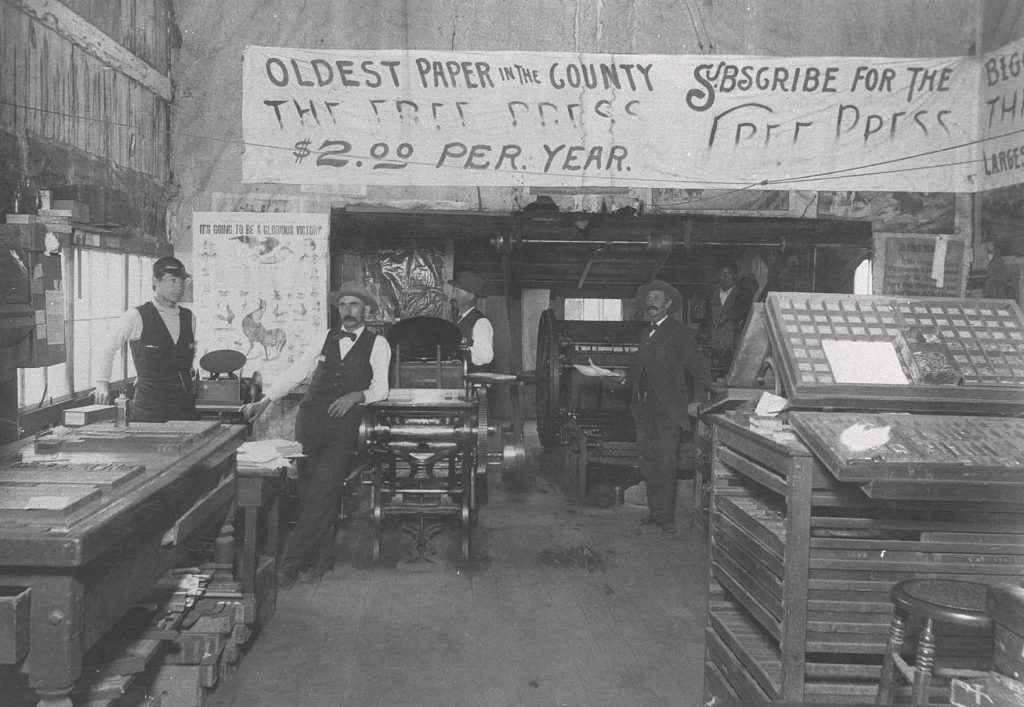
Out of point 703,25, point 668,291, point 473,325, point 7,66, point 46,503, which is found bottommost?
point 46,503

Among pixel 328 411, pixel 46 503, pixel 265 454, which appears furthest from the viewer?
pixel 328 411

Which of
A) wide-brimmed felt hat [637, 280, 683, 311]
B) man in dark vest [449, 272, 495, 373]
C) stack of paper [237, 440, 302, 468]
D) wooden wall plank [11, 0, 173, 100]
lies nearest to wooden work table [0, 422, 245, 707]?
stack of paper [237, 440, 302, 468]

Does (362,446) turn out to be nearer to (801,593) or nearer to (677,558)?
(677,558)

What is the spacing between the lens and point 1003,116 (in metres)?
2.89

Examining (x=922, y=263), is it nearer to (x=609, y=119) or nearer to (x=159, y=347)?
(x=609, y=119)

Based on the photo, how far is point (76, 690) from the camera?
1750mm

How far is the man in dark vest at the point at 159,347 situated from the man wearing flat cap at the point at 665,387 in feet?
10.3

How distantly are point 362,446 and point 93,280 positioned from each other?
1.92 meters

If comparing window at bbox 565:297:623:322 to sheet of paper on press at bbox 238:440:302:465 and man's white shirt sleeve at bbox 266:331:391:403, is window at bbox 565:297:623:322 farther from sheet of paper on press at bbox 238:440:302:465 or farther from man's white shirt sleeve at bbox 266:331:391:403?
sheet of paper on press at bbox 238:440:302:465

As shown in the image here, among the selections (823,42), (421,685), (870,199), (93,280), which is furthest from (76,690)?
(870,199)

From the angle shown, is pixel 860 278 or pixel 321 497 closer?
pixel 321 497

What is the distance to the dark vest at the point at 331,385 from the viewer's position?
4.32 m

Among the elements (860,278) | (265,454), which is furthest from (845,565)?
(860,278)

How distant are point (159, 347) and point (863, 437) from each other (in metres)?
3.97
